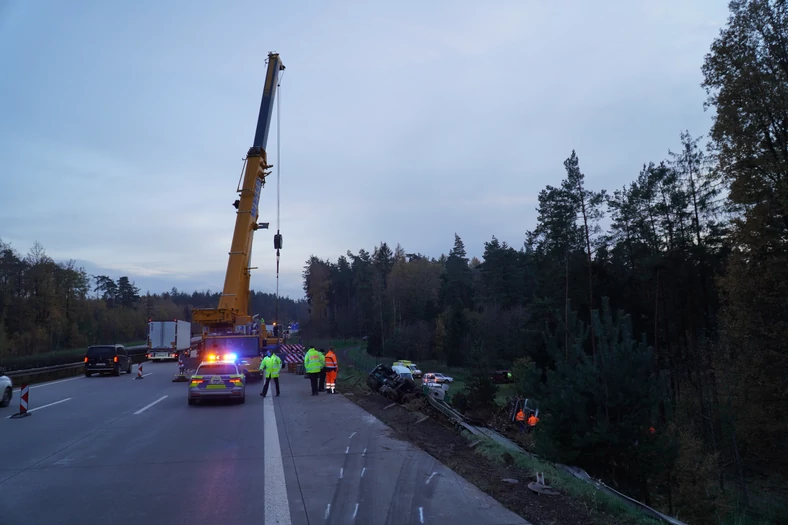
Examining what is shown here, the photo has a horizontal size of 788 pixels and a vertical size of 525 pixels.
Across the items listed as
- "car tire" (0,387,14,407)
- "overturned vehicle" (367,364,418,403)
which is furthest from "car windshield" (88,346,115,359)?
"overturned vehicle" (367,364,418,403)

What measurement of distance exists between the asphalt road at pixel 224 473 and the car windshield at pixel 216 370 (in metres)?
2.15

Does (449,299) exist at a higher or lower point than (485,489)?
higher

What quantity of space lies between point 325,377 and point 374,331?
221 feet

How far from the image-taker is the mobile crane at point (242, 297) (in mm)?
24562

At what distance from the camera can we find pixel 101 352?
31828 millimetres

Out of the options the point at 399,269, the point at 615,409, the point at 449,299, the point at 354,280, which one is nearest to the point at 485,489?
the point at 615,409

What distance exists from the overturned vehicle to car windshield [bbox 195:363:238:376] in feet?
17.0

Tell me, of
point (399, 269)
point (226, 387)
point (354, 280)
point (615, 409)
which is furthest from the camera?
point (354, 280)

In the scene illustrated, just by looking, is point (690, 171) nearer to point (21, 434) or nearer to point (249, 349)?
point (249, 349)

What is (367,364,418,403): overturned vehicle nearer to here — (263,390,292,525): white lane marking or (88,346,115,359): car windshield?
(263,390,292,525): white lane marking

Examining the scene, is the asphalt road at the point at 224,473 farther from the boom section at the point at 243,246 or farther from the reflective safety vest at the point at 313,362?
the boom section at the point at 243,246

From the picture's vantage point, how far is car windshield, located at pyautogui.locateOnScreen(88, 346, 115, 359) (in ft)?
104

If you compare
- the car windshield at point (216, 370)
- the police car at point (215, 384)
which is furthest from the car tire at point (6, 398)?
the car windshield at point (216, 370)

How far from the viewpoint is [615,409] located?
10.6 meters
